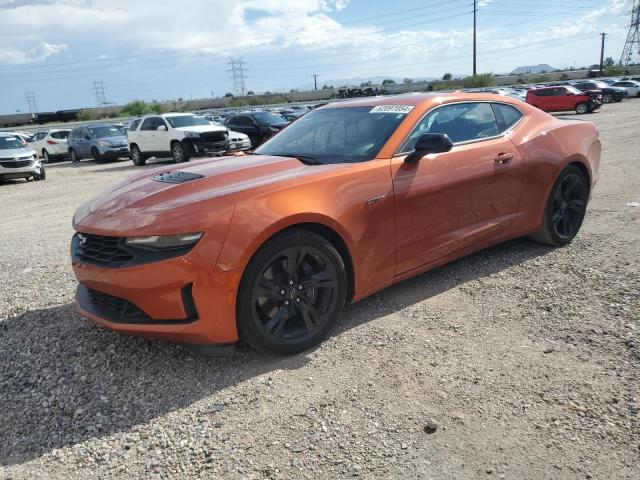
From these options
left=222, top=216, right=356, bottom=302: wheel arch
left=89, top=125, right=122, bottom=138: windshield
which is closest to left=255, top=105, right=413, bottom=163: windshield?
left=222, top=216, right=356, bottom=302: wheel arch

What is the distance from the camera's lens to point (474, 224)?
4312 mm

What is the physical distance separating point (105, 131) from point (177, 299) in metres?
22.5

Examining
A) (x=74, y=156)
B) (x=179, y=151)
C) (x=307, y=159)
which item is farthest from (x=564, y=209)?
(x=74, y=156)

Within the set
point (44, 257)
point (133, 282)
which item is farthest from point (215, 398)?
point (44, 257)

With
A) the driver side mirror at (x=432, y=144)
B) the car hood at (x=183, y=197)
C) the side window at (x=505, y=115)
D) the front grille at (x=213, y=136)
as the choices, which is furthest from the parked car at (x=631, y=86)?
the car hood at (x=183, y=197)

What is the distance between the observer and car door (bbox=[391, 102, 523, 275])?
12.5 ft

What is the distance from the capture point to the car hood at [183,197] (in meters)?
3.04

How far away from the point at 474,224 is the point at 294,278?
1.78 m

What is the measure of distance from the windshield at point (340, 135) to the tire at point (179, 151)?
13895 millimetres

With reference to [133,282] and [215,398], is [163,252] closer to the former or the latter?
[133,282]

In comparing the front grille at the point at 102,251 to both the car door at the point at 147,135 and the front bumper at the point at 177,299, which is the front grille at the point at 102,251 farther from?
the car door at the point at 147,135

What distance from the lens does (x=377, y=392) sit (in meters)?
2.92

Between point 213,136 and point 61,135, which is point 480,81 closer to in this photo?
point 61,135

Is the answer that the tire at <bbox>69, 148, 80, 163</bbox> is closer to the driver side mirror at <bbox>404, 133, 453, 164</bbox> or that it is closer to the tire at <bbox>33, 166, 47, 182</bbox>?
the tire at <bbox>33, 166, 47, 182</bbox>
